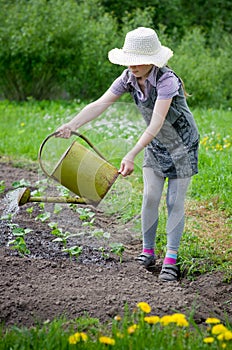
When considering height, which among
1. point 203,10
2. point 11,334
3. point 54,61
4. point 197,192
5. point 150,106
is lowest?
point 203,10

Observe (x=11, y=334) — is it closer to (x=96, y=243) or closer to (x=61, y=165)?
(x=61, y=165)

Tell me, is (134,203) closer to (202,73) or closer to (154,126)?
(154,126)

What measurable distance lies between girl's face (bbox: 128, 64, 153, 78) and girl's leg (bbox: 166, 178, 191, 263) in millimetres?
623

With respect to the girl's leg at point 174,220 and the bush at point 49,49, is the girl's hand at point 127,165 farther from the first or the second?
the bush at point 49,49

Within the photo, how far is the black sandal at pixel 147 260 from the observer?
4146 millimetres

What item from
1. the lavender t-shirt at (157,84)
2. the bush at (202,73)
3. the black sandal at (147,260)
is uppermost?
the lavender t-shirt at (157,84)

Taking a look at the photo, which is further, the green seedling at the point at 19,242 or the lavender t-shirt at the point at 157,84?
the green seedling at the point at 19,242

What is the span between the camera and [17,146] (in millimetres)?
7250

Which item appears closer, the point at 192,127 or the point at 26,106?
the point at 192,127

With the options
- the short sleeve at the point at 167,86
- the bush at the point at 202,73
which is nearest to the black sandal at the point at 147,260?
the short sleeve at the point at 167,86

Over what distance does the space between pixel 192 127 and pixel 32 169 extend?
9.28ft

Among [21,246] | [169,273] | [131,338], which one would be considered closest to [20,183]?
[21,246]

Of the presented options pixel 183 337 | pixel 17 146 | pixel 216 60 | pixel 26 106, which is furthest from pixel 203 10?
pixel 183 337

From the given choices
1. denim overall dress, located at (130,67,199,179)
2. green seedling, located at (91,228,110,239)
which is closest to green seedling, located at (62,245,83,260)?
green seedling, located at (91,228,110,239)
